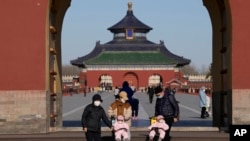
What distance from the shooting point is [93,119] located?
12.3 meters

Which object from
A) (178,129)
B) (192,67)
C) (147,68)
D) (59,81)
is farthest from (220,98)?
(192,67)

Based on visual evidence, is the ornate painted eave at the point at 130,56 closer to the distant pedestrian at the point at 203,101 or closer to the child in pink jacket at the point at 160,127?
the distant pedestrian at the point at 203,101

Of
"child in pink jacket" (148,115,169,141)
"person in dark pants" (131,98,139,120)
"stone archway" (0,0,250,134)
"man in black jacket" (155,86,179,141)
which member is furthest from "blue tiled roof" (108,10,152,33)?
"child in pink jacket" (148,115,169,141)

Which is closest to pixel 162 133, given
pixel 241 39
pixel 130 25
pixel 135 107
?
pixel 241 39

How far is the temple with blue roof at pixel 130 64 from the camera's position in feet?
298

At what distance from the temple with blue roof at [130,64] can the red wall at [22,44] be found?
2887 inches

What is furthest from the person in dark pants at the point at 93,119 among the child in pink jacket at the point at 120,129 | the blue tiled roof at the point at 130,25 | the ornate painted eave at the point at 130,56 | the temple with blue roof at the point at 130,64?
the blue tiled roof at the point at 130,25

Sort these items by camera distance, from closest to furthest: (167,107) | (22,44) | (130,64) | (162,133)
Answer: (162,133) → (167,107) → (22,44) → (130,64)

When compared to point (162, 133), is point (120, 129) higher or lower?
higher

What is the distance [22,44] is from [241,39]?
16.2 ft

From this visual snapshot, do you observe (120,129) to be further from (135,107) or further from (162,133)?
(135,107)

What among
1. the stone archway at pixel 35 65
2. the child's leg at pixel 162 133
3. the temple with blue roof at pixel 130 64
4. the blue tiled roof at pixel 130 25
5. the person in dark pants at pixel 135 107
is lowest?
the child's leg at pixel 162 133

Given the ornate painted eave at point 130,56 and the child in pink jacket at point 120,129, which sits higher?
the ornate painted eave at point 130,56

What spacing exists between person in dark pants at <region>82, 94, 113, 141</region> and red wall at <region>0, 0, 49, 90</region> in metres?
3.91
